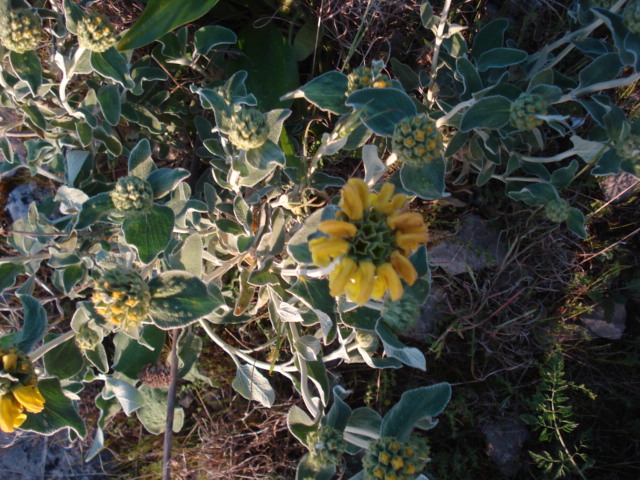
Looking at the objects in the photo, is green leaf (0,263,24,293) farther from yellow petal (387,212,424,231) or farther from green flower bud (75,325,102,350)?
yellow petal (387,212,424,231)

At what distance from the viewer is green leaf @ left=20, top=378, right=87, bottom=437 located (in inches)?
71.1

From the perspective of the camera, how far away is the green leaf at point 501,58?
2.02 metres

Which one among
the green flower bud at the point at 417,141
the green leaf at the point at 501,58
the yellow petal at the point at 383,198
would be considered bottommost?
the yellow petal at the point at 383,198

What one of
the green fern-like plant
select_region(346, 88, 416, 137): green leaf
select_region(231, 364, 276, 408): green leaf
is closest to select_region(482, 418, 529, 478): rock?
the green fern-like plant

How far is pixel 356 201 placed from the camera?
55.7 inches

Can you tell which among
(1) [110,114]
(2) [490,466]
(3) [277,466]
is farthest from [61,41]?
(2) [490,466]

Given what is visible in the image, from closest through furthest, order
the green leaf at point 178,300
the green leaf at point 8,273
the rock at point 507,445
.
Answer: the green leaf at point 178,300, the green leaf at point 8,273, the rock at point 507,445

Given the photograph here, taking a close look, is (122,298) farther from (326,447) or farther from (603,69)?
(603,69)

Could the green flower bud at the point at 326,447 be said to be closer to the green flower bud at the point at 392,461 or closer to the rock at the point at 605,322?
the green flower bud at the point at 392,461

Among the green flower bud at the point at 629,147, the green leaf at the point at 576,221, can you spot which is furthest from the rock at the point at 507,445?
the green flower bud at the point at 629,147

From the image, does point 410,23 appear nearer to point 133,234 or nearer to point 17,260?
point 133,234

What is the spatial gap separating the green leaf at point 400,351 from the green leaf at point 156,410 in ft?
5.50

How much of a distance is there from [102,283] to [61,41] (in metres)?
1.23

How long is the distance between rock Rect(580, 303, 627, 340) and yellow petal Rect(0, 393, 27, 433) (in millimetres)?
2897
